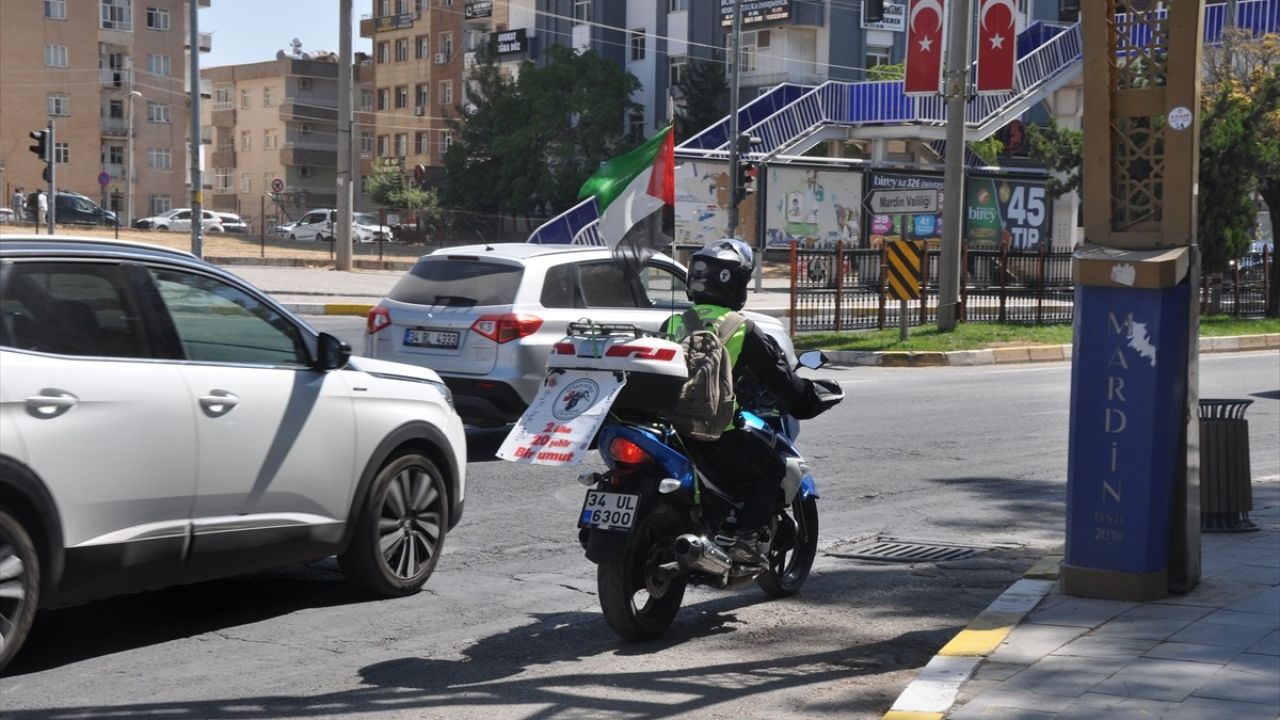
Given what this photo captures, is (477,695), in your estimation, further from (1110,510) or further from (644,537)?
(1110,510)

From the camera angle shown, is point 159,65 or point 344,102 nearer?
point 344,102

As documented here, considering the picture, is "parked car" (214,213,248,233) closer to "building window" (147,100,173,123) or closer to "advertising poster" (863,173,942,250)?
"building window" (147,100,173,123)

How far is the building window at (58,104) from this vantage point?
83875 millimetres

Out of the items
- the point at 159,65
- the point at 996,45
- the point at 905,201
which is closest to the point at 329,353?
the point at 905,201

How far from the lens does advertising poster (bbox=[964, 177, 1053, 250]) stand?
51.7 meters

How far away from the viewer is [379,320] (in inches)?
495

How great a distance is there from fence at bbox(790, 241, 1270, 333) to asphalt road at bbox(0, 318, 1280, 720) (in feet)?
52.2

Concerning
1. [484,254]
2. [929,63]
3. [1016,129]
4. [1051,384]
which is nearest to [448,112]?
[1016,129]

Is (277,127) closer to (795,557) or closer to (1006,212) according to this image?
(1006,212)

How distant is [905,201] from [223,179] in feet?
279

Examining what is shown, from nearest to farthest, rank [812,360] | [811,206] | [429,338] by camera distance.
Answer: [812,360] < [429,338] < [811,206]

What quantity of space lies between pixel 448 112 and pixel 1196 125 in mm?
78920

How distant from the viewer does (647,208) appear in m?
8.23

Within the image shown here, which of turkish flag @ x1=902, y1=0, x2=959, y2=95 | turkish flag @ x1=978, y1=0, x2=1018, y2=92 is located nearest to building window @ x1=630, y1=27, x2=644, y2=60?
turkish flag @ x1=902, y1=0, x2=959, y2=95
